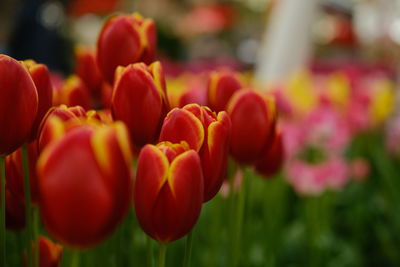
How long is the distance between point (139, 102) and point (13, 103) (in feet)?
0.30

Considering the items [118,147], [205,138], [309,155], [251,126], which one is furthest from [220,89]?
[309,155]

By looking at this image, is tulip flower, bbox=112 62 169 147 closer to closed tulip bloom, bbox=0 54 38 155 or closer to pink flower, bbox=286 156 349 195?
closed tulip bloom, bbox=0 54 38 155

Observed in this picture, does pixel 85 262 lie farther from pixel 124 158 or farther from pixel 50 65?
pixel 50 65

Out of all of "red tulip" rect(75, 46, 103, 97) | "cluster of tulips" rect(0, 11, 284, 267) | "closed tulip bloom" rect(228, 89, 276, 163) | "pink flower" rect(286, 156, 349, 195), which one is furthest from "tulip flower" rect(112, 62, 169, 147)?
"pink flower" rect(286, 156, 349, 195)

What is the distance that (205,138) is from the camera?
406 mm

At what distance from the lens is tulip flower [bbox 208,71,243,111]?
595mm

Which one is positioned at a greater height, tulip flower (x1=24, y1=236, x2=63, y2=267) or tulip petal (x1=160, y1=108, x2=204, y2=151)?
tulip petal (x1=160, y1=108, x2=204, y2=151)

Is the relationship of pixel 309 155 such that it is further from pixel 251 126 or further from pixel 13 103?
pixel 13 103

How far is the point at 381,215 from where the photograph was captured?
154 centimetres

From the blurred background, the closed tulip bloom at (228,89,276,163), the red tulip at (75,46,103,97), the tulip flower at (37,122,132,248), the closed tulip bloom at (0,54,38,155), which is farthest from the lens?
the blurred background

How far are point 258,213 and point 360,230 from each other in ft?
0.81

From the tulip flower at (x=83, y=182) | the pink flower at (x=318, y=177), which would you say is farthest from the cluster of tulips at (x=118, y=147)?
the pink flower at (x=318, y=177)

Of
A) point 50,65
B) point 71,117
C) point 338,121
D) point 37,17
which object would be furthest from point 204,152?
point 50,65

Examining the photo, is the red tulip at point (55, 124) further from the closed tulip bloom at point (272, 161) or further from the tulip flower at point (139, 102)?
the closed tulip bloom at point (272, 161)
